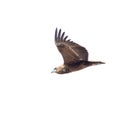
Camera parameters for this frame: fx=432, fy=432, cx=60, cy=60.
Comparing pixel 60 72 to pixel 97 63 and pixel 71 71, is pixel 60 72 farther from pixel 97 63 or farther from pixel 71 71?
pixel 97 63

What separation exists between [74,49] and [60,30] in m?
0.60

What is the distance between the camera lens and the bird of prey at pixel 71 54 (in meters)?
10.8

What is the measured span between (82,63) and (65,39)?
749 mm

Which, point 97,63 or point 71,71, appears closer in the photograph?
point 97,63

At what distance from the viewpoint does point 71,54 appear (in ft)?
36.2

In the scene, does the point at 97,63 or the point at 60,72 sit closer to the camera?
the point at 97,63

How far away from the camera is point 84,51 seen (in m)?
10.8

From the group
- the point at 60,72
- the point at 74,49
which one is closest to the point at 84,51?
the point at 74,49

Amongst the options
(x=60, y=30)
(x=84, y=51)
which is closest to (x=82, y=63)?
(x=84, y=51)

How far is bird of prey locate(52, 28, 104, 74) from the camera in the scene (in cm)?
1080

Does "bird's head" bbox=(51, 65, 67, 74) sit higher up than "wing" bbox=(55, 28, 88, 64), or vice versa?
"wing" bbox=(55, 28, 88, 64)

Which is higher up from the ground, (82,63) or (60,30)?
(60,30)

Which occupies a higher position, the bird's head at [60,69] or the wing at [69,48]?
the wing at [69,48]

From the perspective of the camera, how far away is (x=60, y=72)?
11.4 m
